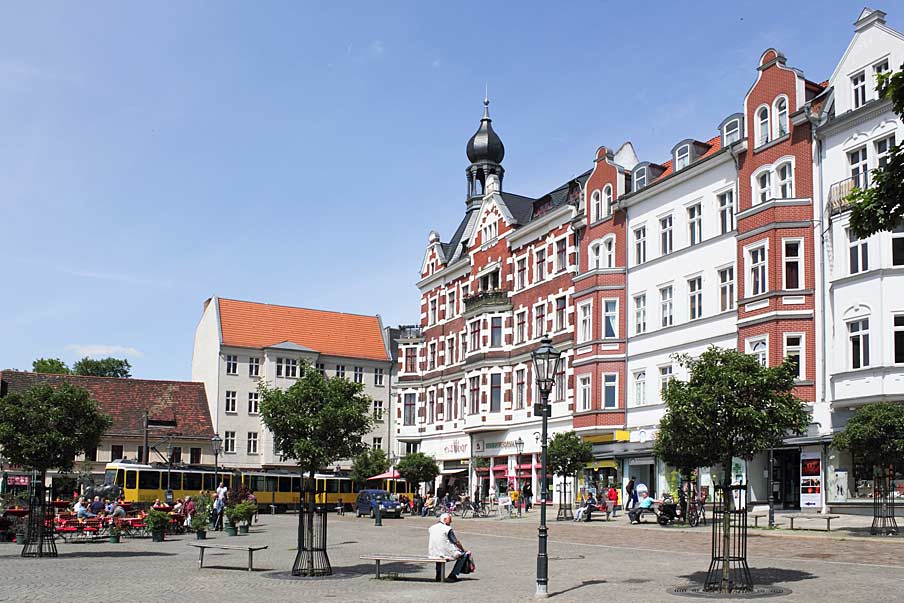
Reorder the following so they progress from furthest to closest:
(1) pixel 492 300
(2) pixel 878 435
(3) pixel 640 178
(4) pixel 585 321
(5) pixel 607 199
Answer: (1) pixel 492 300
(5) pixel 607 199
(4) pixel 585 321
(3) pixel 640 178
(2) pixel 878 435

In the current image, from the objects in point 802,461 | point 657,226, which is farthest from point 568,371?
point 802,461

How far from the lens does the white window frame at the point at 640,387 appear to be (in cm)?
4528

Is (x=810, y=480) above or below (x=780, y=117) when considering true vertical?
below

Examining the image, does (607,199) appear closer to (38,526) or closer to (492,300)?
(492,300)

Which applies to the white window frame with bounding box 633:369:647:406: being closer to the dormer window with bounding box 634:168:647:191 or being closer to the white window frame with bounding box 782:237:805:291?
the dormer window with bounding box 634:168:647:191

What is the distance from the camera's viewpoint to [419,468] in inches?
2328

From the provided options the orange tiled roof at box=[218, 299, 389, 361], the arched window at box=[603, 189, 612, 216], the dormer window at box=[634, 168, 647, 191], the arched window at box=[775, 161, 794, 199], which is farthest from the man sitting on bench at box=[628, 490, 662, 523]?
the orange tiled roof at box=[218, 299, 389, 361]

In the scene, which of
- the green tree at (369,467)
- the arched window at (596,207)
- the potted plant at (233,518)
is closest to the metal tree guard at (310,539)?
the potted plant at (233,518)

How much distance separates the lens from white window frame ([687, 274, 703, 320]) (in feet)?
138

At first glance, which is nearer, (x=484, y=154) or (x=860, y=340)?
(x=860, y=340)

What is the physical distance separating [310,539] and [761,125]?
26183 millimetres

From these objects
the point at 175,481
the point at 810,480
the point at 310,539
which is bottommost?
the point at 175,481

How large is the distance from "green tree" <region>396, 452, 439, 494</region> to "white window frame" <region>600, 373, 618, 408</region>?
15.6 metres

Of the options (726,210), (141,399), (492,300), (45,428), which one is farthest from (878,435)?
(141,399)
